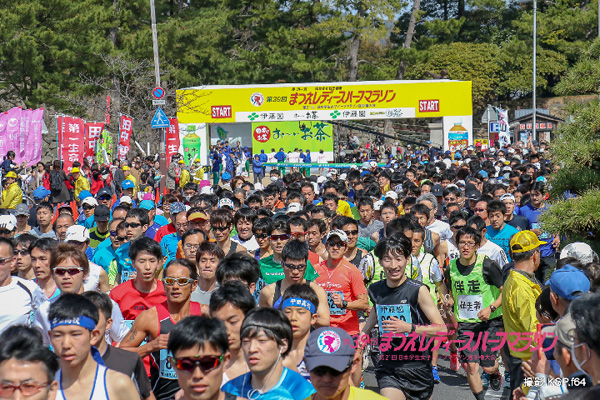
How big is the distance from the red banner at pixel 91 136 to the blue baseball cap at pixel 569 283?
2161 centimetres

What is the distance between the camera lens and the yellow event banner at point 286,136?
1366 inches

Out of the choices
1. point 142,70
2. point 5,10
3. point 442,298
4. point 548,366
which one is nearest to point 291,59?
point 142,70

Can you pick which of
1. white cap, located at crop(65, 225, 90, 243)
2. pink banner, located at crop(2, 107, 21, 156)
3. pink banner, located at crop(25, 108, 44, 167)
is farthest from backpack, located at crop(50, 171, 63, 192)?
white cap, located at crop(65, 225, 90, 243)

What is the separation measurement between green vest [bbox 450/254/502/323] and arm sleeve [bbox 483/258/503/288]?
0.12 feet

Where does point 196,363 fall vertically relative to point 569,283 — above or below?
below

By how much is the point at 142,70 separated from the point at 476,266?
29.4m

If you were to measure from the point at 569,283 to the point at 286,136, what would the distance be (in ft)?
99.7

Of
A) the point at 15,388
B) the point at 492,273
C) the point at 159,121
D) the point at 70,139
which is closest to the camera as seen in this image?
the point at 15,388

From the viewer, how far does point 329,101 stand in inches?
1341

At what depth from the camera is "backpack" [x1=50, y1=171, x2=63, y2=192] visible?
742 inches

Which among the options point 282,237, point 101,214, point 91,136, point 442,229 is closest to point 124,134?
point 91,136

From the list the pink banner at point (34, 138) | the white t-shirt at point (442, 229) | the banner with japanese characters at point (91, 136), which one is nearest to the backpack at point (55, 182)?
the pink banner at point (34, 138)

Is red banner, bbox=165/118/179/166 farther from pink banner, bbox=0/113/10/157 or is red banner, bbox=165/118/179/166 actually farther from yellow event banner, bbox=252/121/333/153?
yellow event banner, bbox=252/121/333/153

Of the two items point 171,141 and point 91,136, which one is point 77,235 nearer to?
point 91,136
